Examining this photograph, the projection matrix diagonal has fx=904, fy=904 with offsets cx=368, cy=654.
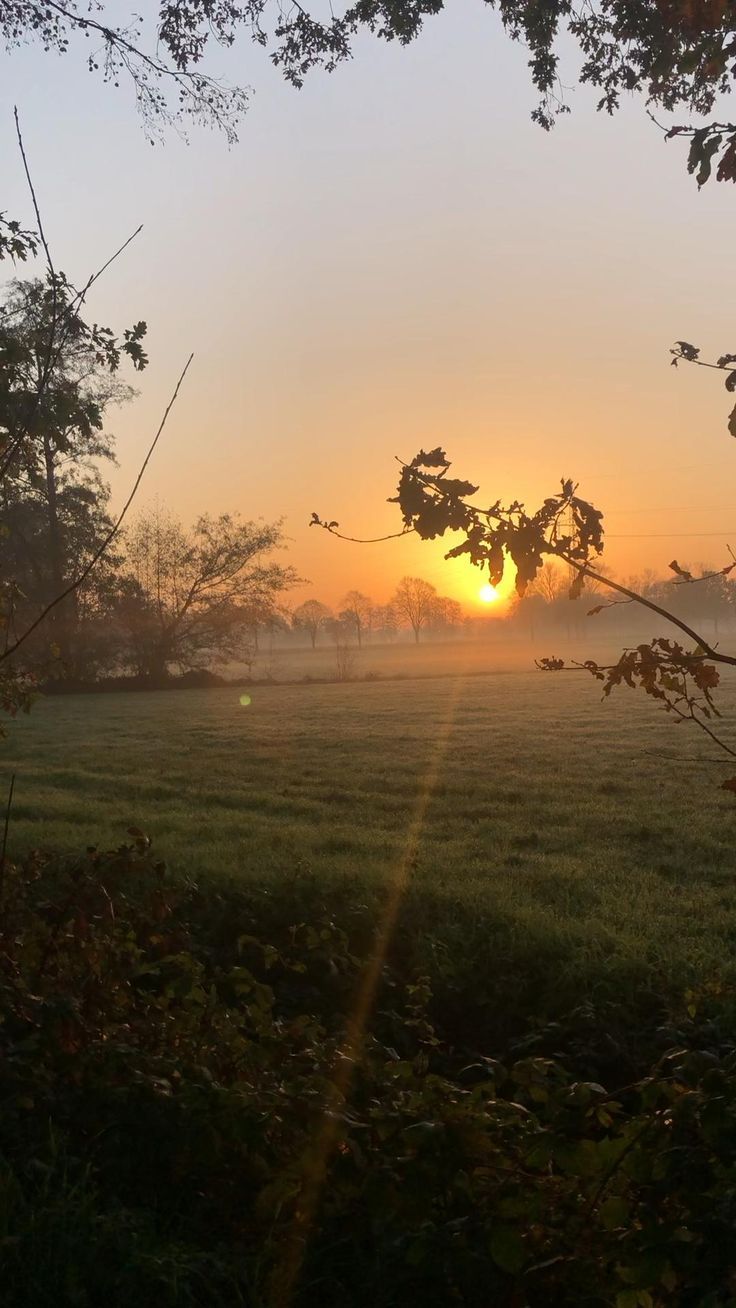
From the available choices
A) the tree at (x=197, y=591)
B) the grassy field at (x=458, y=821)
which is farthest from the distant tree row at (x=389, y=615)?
the grassy field at (x=458, y=821)

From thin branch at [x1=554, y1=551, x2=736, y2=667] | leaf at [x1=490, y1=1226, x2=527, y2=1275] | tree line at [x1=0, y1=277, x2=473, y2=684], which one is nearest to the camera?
leaf at [x1=490, y1=1226, x2=527, y2=1275]

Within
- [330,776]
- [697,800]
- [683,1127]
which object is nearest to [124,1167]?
[683,1127]

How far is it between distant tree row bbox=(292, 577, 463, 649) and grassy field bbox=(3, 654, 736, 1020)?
4360 inches

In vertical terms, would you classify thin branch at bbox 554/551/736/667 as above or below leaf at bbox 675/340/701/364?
below

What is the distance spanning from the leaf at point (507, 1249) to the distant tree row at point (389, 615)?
424ft

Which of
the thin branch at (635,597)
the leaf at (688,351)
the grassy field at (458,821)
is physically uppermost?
the leaf at (688,351)

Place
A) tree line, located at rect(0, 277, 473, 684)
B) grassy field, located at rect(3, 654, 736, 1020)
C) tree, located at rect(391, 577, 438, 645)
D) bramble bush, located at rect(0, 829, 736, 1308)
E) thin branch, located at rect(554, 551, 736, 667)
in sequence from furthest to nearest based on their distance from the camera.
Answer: tree, located at rect(391, 577, 438, 645) < tree line, located at rect(0, 277, 473, 684) < grassy field, located at rect(3, 654, 736, 1020) < thin branch, located at rect(554, 551, 736, 667) < bramble bush, located at rect(0, 829, 736, 1308)

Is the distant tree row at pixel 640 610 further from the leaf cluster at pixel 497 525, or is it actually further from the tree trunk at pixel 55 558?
the leaf cluster at pixel 497 525

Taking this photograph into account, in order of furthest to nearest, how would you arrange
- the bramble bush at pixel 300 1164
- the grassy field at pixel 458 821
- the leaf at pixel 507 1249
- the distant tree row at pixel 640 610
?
the distant tree row at pixel 640 610
the grassy field at pixel 458 821
the bramble bush at pixel 300 1164
the leaf at pixel 507 1249

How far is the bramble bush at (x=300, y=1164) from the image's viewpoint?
8.39 ft

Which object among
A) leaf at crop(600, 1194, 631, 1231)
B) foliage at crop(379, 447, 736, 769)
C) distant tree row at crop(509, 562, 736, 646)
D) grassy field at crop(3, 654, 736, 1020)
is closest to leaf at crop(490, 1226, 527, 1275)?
leaf at crop(600, 1194, 631, 1231)

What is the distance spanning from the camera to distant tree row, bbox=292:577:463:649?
14612cm

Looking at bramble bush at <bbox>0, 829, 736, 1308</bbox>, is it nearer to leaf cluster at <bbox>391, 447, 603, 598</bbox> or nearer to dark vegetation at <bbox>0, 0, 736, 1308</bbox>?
dark vegetation at <bbox>0, 0, 736, 1308</bbox>

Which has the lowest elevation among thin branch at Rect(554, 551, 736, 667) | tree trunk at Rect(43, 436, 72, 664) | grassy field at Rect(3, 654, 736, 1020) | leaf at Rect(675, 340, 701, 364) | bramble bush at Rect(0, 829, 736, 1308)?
grassy field at Rect(3, 654, 736, 1020)
